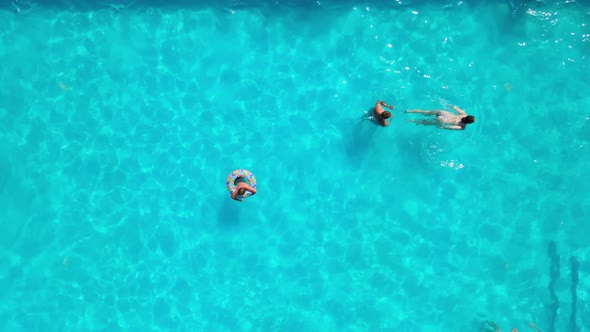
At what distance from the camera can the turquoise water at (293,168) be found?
1049 cm

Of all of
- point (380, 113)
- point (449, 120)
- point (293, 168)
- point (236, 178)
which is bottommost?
point (449, 120)

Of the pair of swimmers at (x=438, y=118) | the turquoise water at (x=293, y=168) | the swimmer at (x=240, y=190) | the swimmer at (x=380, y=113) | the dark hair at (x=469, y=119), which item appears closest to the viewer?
the dark hair at (x=469, y=119)

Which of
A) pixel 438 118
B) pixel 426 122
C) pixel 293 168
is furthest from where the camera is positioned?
pixel 293 168

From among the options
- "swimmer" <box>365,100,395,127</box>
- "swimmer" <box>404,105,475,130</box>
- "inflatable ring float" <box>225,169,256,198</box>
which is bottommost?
"swimmer" <box>404,105,475,130</box>

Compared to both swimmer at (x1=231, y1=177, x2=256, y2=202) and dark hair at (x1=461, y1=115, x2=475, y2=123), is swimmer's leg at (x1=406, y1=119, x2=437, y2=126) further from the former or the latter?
swimmer at (x1=231, y1=177, x2=256, y2=202)

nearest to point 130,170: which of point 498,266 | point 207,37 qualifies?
point 207,37

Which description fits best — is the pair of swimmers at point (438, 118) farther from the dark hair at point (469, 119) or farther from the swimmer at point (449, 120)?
the dark hair at point (469, 119)

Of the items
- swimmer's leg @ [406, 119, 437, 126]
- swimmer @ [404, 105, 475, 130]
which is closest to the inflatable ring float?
swimmer's leg @ [406, 119, 437, 126]

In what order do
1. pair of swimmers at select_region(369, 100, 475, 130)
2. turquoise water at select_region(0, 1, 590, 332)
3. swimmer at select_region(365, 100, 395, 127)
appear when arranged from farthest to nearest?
turquoise water at select_region(0, 1, 590, 332)
swimmer at select_region(365, 100, 395, 127)
pair of swimmers at select_region(369, 100, 475, 130)

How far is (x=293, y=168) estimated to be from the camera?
10719mm

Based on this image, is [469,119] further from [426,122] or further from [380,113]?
[380,113]

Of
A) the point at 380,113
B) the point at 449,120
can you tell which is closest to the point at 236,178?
the point at 380,113

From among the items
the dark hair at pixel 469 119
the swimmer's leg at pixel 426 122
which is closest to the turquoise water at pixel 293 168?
the swimmer's leg at pixel 426 122

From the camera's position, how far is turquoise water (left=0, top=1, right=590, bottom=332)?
10492 millimetres
